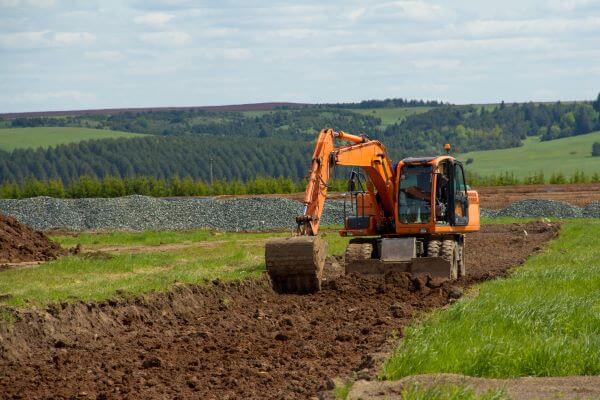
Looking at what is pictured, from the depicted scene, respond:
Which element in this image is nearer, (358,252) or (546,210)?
(358,252)

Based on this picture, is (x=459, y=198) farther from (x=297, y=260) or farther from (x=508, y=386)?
(x=508, y=386)

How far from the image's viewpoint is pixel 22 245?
2892 cm

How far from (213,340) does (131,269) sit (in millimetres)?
9399

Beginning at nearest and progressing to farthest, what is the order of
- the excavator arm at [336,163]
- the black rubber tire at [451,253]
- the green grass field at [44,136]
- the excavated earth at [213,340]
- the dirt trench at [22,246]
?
the excavated earth at [213,340] < the excavator arm at [336,163] < the black rubber tire at [451,253] < the dirt trench at [22,246] < the green grass field at [44,136]

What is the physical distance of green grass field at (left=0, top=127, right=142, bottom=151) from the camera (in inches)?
5502

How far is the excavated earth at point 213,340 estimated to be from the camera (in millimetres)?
12844

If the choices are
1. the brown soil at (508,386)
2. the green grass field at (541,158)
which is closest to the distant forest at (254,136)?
the green grass field at (541,158)

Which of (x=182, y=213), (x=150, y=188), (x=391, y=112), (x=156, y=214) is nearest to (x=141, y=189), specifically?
(x=150, y=188)

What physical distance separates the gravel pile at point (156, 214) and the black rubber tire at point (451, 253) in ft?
76.0

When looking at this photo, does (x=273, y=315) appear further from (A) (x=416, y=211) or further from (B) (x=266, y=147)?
(B) (x=266, y=147)

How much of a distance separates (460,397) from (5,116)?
18003 cm

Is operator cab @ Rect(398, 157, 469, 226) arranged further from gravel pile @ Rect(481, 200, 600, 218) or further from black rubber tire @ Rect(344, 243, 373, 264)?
gravel pile @ Rect(481, 200, 600, 218)

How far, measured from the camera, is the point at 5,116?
182 meters

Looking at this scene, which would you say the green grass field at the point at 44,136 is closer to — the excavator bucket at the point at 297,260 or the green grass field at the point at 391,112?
the green grass field at the point at 391,112
